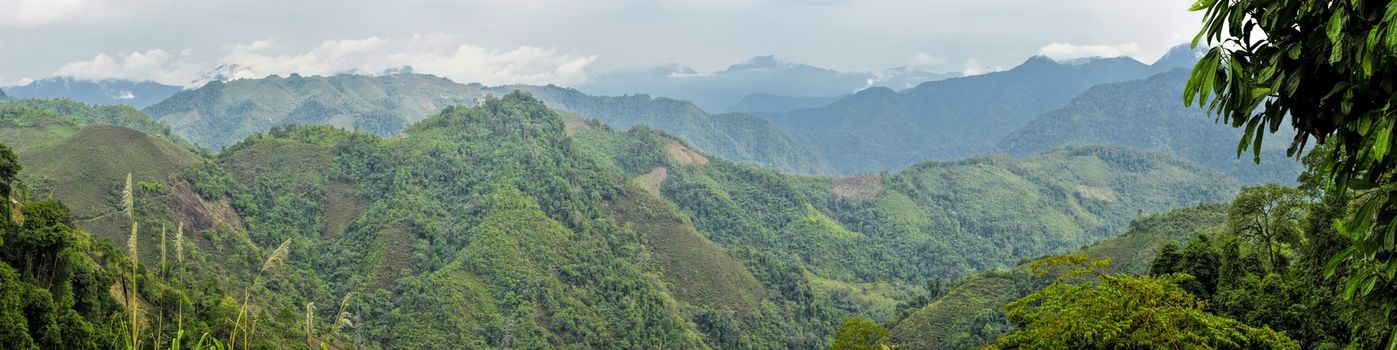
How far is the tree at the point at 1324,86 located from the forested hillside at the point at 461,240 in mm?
39017

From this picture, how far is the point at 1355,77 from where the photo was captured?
511 cm

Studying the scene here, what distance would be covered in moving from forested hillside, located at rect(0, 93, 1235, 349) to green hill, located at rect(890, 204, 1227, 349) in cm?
1933

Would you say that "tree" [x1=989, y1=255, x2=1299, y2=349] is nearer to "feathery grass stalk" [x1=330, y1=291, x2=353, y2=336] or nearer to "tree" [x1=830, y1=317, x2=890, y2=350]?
"feathery grass stalk" [x1=330, y1=291, x2=353, y2=336]

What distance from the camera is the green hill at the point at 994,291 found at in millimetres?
69963

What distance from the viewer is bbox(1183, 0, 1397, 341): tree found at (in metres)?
4.97

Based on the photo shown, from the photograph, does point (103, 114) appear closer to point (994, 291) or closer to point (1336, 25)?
point (994, 291)

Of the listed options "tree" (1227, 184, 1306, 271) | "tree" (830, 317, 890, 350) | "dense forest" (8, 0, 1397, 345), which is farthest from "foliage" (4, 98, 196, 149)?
"tree" (1227, 184, 1306, 271)

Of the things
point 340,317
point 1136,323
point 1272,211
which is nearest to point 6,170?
point 340,317

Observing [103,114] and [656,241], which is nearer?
[656,241]

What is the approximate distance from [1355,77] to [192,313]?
151 ft

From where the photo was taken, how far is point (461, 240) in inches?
3580

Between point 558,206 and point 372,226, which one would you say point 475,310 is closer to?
point 372,226

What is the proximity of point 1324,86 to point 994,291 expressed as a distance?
3193 inches

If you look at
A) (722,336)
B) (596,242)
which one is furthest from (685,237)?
(722,336)
